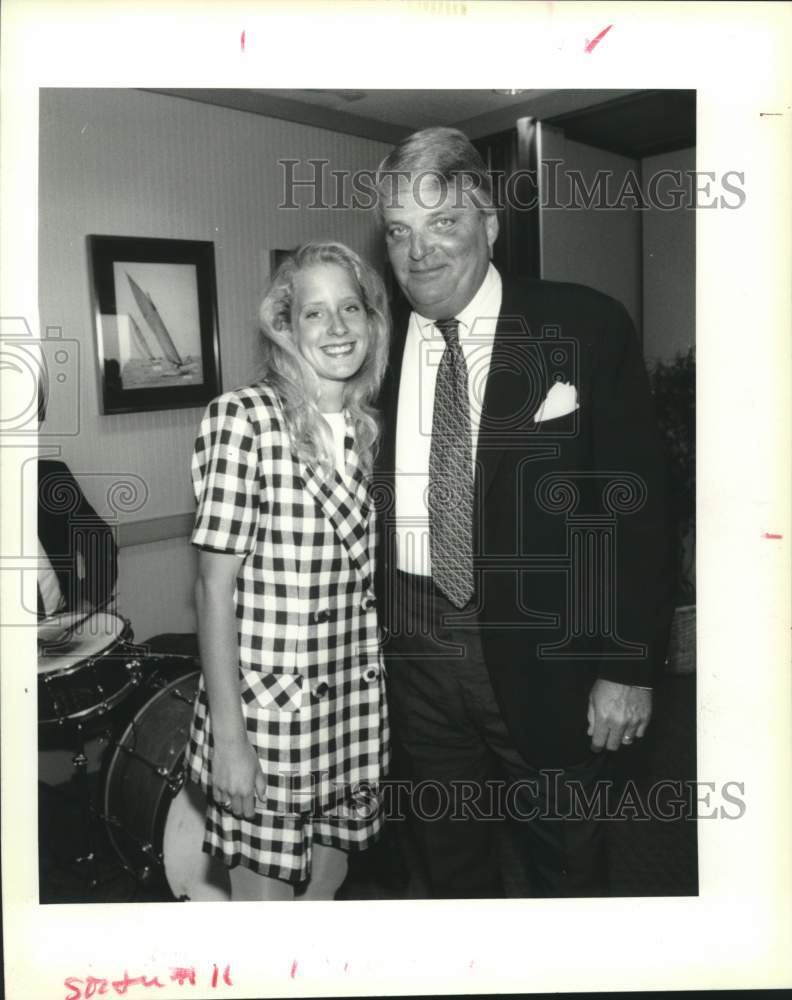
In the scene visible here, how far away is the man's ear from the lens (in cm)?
126

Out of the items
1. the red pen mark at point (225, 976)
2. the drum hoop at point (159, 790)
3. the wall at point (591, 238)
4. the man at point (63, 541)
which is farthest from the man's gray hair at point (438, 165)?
the red pen mark at point (225, 976)

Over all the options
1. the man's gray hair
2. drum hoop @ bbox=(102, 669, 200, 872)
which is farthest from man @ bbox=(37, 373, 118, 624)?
the man's gray hair

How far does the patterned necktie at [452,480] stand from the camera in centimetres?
126

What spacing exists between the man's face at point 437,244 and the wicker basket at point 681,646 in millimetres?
627

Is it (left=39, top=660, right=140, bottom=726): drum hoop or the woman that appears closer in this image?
the woman

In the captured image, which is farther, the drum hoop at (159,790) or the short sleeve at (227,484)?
the drum hoop at (159,790)

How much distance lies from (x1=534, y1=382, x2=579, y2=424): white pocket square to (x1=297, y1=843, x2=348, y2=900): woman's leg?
81cm

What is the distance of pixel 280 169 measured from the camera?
1254mm

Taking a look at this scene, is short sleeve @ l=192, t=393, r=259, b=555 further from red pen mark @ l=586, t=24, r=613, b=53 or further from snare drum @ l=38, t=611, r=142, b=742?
red pen mark @ l=586, t=24, r=613, b=53

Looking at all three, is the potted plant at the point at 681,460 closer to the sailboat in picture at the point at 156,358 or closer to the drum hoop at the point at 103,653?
the sailboat in picture at the point at 156,358

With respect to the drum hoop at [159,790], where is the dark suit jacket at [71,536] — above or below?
above

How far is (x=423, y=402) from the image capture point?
128 cm

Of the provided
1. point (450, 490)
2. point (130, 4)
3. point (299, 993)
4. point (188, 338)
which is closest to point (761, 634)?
point (450, 490)

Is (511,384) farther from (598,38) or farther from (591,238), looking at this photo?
(598,38)
